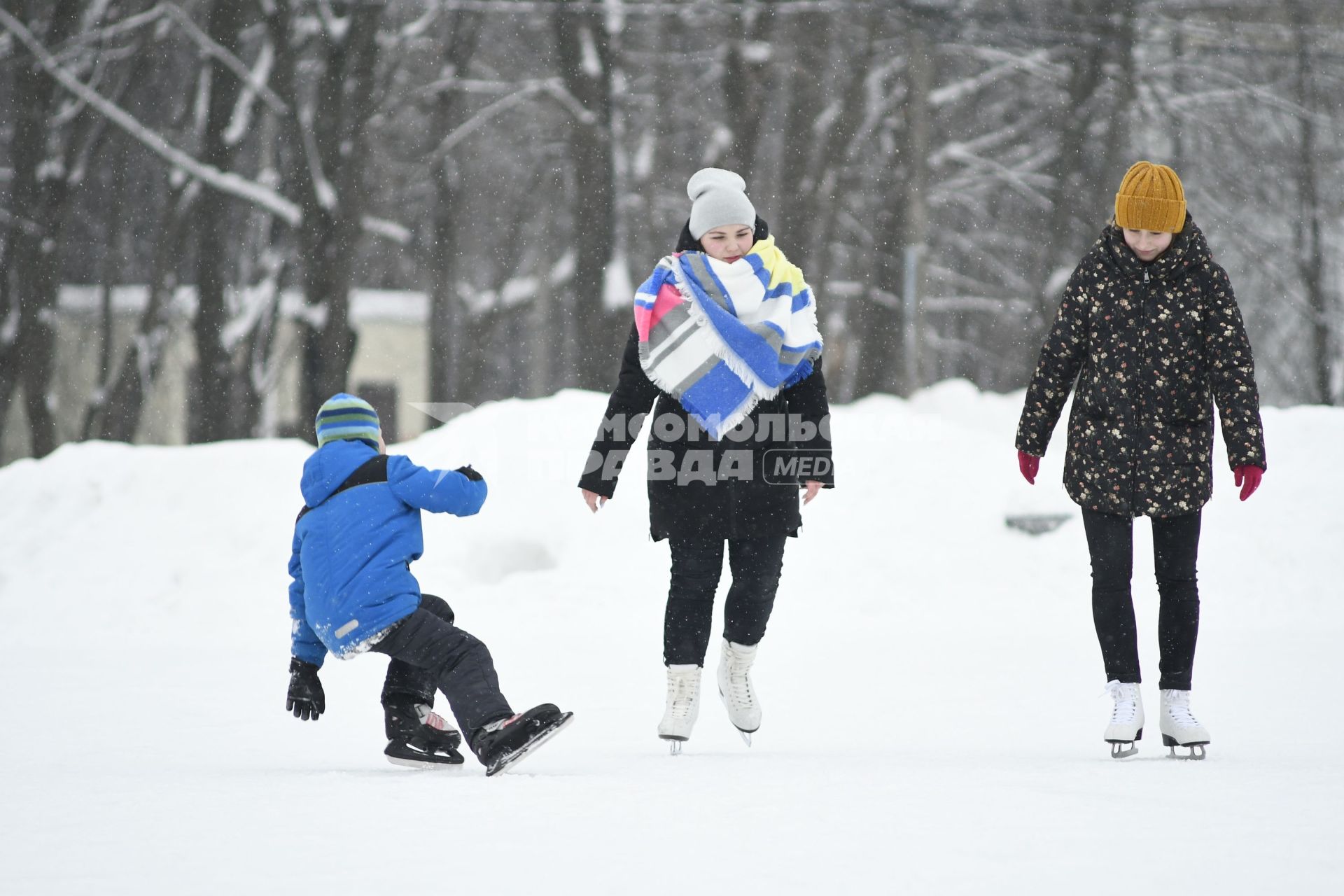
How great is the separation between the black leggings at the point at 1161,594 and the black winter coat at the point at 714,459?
83 cm

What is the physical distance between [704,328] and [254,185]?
1223cm

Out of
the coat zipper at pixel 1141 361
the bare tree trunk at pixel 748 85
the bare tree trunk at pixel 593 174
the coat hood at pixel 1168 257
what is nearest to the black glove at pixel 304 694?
the coat zipper at pixel 1141 361

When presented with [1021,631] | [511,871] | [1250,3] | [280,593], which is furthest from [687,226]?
[1250,3]

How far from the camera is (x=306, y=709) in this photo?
427 cm

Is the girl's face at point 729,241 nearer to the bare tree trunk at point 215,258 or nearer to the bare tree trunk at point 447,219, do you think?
the bare tree trunk at point 215,258

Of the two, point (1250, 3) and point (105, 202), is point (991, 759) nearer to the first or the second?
point (1250, 3)

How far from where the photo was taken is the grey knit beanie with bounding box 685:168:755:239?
15.1ft

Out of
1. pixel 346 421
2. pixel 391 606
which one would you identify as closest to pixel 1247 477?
pixel 391 606

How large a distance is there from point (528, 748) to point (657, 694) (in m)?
2.23

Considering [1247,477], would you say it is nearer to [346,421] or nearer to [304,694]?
[346,421]

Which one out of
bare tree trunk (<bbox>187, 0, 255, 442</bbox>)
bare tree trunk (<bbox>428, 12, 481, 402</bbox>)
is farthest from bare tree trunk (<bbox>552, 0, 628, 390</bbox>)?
bare tree trunk (<bbox>187, 0, 255, 442</bbox>)

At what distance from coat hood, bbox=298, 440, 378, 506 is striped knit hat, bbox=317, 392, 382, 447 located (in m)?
0.04

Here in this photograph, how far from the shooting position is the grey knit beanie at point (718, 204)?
4617mm

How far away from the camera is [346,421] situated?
427 cm
